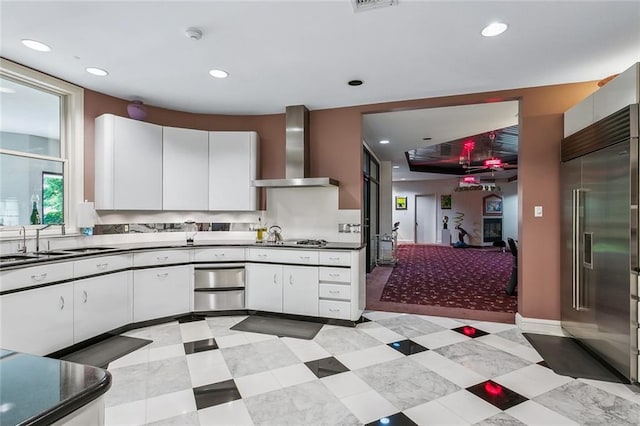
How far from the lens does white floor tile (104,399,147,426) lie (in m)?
1.97

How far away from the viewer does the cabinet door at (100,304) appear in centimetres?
296

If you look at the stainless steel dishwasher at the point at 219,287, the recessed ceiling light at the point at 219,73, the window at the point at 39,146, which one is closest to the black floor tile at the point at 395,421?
the stainless steel dishwasher at the point at 219,287

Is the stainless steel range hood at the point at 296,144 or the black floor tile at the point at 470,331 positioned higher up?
the stainless steel range hood at the point at 296,144

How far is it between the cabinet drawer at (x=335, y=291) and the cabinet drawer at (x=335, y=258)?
0.85 ft

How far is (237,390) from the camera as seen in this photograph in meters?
2.33

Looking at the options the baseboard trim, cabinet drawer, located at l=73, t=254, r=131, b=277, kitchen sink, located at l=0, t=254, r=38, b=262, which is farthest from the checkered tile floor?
kitchen sink, located at l=0, t=254, r=38, b=262

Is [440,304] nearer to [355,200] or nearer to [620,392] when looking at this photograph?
[355,200]

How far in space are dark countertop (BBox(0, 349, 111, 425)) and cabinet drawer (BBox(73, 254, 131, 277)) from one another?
101 inches

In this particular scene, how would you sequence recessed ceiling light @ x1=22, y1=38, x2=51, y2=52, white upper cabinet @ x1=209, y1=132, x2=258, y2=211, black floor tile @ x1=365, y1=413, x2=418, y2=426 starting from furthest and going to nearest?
white upper cabinet @ x1=209, y1=132, x2=258, y2=211
recessed ceiling light @ x1=22, y1=38, x2=51, y2=52
black floor tile @ x1=365, y1=413, x2=418, y2=426

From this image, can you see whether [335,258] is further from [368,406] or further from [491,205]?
[491,205]

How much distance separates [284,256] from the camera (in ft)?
12.6

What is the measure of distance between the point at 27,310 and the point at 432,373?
10.8 ft

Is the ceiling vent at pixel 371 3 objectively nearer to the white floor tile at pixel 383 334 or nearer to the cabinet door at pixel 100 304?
the white floor tile at pixel 383 334

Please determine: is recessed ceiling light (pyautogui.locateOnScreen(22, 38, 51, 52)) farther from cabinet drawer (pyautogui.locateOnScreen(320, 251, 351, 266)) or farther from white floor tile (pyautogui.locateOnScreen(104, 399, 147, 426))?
cabinet drawer (pyautogui.locateOnScreen(320, 251, 351, 266))
